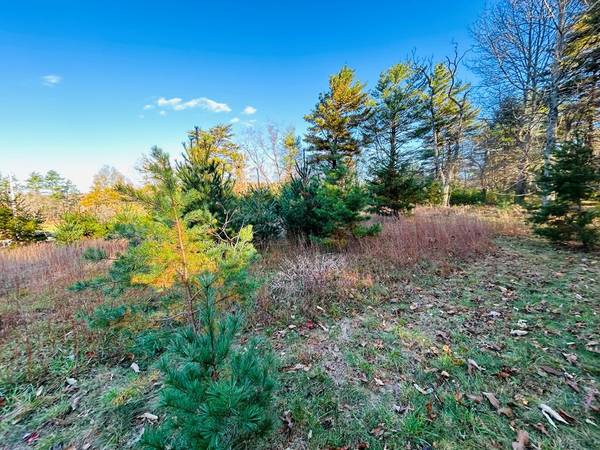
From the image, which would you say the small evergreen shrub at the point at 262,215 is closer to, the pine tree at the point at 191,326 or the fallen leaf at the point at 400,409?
the pine tree at the point at 191,326

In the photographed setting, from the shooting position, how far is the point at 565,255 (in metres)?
4.90

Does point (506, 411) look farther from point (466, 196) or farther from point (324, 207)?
point (466, 196)

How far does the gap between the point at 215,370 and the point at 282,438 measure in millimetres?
1017

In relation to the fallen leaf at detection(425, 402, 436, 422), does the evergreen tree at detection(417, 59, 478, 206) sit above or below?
above

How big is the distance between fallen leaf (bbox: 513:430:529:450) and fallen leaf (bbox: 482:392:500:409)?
20 cm

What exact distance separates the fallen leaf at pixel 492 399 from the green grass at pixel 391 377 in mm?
34

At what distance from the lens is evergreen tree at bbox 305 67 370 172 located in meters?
15.4

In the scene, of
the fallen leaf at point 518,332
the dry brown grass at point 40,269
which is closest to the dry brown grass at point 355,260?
the fallen leaf at point 518,332

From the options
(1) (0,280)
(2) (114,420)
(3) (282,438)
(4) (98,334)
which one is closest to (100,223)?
(1) (0,280)

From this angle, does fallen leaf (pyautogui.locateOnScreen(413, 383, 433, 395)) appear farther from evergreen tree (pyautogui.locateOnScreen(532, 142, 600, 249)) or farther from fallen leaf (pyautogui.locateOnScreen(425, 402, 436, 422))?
evergreen tree (pyautogui.locateOnScreen(532, 142, 600, 249))

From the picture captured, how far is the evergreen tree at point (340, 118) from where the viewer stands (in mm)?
15414

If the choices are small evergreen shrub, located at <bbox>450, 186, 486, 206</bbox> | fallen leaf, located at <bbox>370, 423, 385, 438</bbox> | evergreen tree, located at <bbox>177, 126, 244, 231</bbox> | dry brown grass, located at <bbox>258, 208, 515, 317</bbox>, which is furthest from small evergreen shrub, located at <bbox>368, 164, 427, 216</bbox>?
small evergreen shrub, located at <bbox>450, 186, 486, 206</bbox>

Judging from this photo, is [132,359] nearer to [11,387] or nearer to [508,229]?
[11,387]

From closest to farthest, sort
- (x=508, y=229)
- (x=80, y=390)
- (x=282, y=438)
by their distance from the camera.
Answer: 1. (x=282, y=438)
2. (x=80, y=390)
3. (x=508, y=229)
